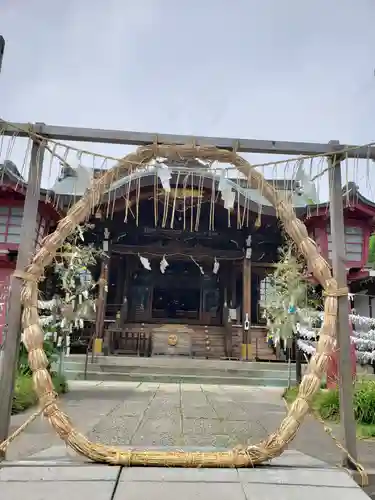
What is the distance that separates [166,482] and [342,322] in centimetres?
192

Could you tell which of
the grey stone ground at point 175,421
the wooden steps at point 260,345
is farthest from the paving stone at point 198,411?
the wooden steps at point 260,345

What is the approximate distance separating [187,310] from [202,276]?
1.87 m

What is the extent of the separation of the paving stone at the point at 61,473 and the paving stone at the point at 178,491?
216 millimetres

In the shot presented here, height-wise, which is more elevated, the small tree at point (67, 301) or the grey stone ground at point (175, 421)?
the small tree at point (67, 301)

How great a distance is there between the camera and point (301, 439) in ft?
15.8

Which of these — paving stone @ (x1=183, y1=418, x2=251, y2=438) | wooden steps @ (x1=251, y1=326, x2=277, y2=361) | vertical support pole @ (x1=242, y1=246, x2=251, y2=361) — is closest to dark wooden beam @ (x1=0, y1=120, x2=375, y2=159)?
paving stone @ (x1=183, y1=418, x2=251, y2=438)

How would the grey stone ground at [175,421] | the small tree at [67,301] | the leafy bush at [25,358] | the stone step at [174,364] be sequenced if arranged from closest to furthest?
1. the grey stone ground at [175,421]
2. the leafy bush at [25,358]
3. the small tree at [67,301]
4. the stone step at [174,364]

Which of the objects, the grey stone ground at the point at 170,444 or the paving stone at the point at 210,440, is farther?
the paving stone at the point at 210,440

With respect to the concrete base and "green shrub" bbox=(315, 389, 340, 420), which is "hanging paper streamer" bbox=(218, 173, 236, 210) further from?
"green shrub" bbox=(315, 389, 340, 420)

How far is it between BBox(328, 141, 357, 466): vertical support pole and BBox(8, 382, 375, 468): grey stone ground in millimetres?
474

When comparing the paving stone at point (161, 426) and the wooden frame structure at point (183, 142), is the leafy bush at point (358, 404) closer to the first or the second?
the paving stone at point (161, 426)

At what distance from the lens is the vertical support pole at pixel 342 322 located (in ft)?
10.6

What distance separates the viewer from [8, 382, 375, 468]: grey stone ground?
14.1 ft

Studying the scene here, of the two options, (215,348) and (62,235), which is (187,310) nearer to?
(215,348)
